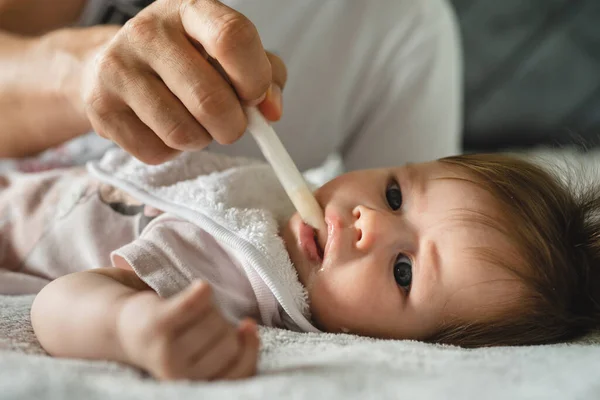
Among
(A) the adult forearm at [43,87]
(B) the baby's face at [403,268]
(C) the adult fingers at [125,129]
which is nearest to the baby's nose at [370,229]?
(B) the baby's face at [403,268]

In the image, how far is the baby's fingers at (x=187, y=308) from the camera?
0.45 m

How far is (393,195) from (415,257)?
3.9 inches

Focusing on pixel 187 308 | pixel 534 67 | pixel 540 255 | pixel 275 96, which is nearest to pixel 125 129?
pixel 275 96

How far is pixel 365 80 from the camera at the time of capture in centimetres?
121

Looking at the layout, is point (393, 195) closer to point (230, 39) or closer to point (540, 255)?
point (540, 255)

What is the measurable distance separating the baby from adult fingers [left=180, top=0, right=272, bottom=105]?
0.20 m

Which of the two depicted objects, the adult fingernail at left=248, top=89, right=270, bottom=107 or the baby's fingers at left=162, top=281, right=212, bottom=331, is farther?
the adult fingernail at left=248, top=89, right=270, bottom=107

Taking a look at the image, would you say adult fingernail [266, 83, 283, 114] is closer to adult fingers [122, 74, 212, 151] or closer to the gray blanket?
adult fingers [122, 74, 212, 151]

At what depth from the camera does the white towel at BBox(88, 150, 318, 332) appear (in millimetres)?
693

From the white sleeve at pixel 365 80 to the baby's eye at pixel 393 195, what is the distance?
379 millimetres

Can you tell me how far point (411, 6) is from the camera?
1.21m

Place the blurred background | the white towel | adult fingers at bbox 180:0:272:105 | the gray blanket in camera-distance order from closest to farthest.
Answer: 1. the gray blanket
2. adult fingers at bbox 180:0:272:105
3. the white towel
4. the blurred background

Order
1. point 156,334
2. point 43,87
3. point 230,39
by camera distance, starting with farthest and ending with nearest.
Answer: point 43,87, point 230,39, point 156,334

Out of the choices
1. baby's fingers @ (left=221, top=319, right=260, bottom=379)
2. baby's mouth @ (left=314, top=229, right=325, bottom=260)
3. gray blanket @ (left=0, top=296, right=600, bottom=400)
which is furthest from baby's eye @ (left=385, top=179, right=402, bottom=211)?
baby's fingers @ (left=221, top=319, right=260, bottom=379)
